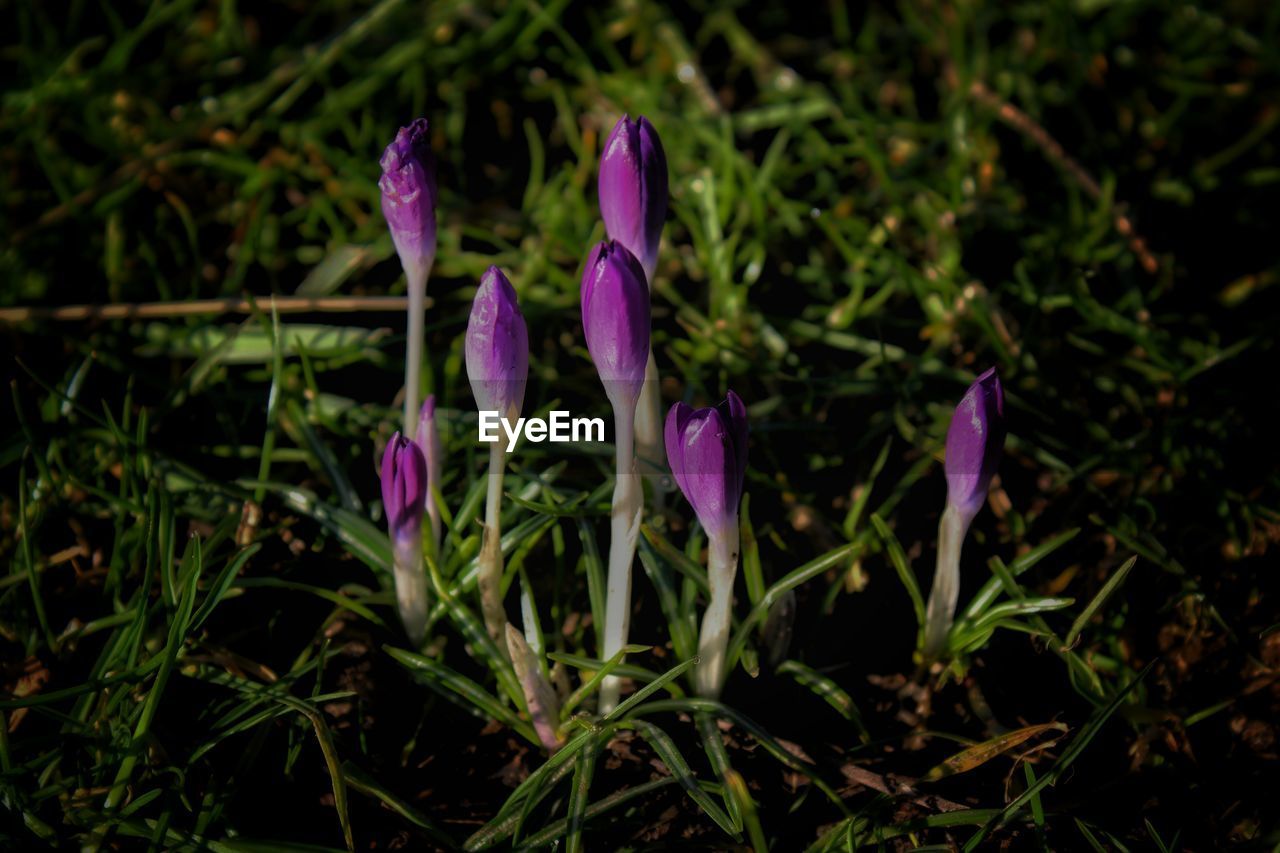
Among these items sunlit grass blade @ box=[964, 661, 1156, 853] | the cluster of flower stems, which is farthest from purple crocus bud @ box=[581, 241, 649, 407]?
sunlit grass blade @ box=[964, 661, 1156, 853]

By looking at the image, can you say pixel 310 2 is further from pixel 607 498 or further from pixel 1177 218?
pixel 1177 218

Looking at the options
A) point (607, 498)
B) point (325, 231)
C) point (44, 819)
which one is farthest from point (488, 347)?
point (325, 231)

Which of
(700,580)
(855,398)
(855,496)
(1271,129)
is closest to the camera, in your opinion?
(700,580)

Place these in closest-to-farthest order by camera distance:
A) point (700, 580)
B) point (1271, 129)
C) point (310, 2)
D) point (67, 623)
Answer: point (700, 580)
point (67, 623)
point (1271, 129)
point (310, 2)

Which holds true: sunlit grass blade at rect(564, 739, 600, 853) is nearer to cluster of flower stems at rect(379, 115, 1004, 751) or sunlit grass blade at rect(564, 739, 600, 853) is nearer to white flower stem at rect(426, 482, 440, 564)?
cluster of flower stems at rect(379, 115, 1004, 751)

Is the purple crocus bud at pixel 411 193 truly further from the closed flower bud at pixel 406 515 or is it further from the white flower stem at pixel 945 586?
the white flower stem at pixel 945 586

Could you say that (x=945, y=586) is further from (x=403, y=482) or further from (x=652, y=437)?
(x=403, y=482)

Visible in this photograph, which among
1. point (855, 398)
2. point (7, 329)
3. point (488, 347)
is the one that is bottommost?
point (855, 398)
